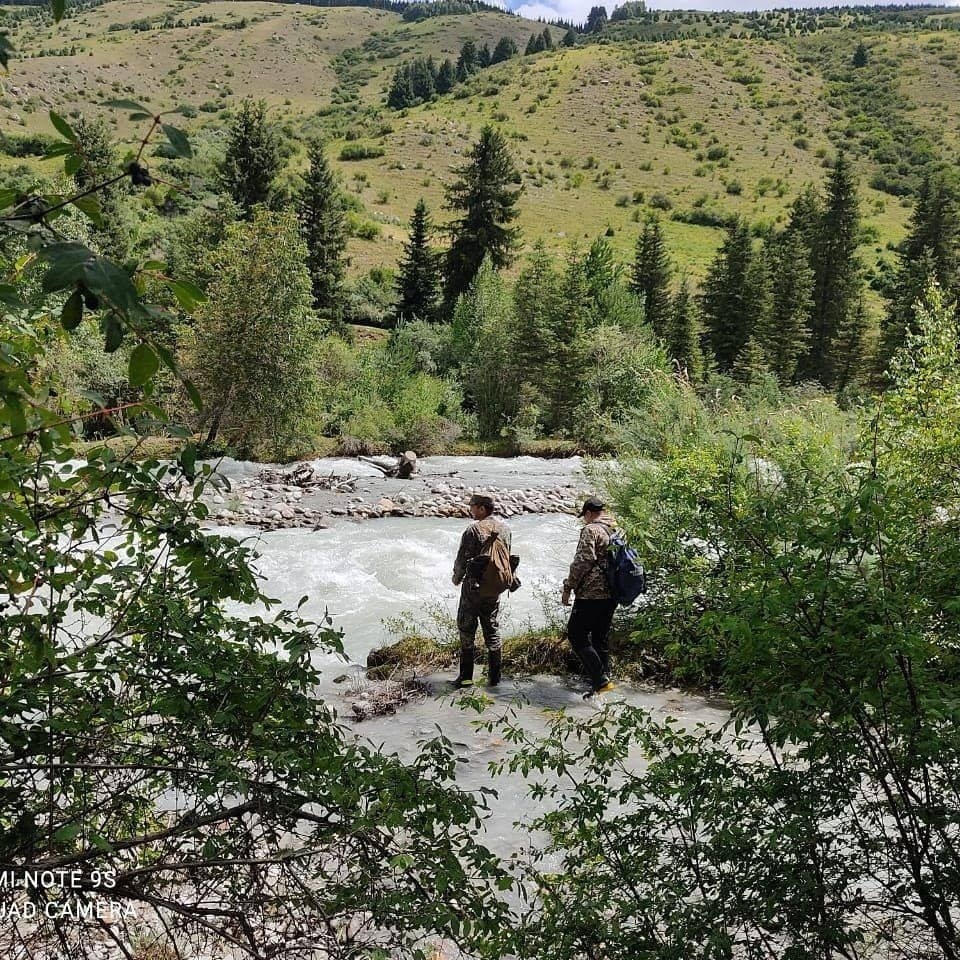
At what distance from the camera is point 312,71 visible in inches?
5846

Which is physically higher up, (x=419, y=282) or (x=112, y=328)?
(x=112, y=328)

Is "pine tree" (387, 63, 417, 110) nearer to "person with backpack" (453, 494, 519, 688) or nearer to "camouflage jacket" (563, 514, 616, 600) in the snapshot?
"person with backpack" (453, 494, 519, 688)

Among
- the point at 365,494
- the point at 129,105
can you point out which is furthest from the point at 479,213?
the point at 129,105

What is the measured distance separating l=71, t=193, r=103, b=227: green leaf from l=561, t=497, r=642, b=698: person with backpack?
5591 millimetres

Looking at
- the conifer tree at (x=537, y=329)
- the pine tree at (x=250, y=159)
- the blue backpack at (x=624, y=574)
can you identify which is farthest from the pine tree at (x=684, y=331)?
the blue backpack at (x=624, y=574)

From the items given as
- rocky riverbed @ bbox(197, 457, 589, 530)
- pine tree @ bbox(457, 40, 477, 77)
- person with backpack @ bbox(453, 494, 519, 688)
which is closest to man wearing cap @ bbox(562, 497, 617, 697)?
person with backpack @ bbox(453, 494, 519, 688)

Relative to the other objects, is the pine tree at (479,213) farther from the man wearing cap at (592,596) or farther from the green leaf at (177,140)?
the green leaf at (177,140)

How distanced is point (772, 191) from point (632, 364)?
60888 mm

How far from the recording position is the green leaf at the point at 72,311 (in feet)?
3.56

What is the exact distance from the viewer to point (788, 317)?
1633 inches

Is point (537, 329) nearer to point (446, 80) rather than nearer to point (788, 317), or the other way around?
point (788, 317)

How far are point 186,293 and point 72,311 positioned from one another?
0.18 metres

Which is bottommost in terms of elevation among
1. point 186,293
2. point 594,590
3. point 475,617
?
point 475,617

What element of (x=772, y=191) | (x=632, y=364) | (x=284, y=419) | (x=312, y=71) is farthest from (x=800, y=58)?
(x=284, y=419)
